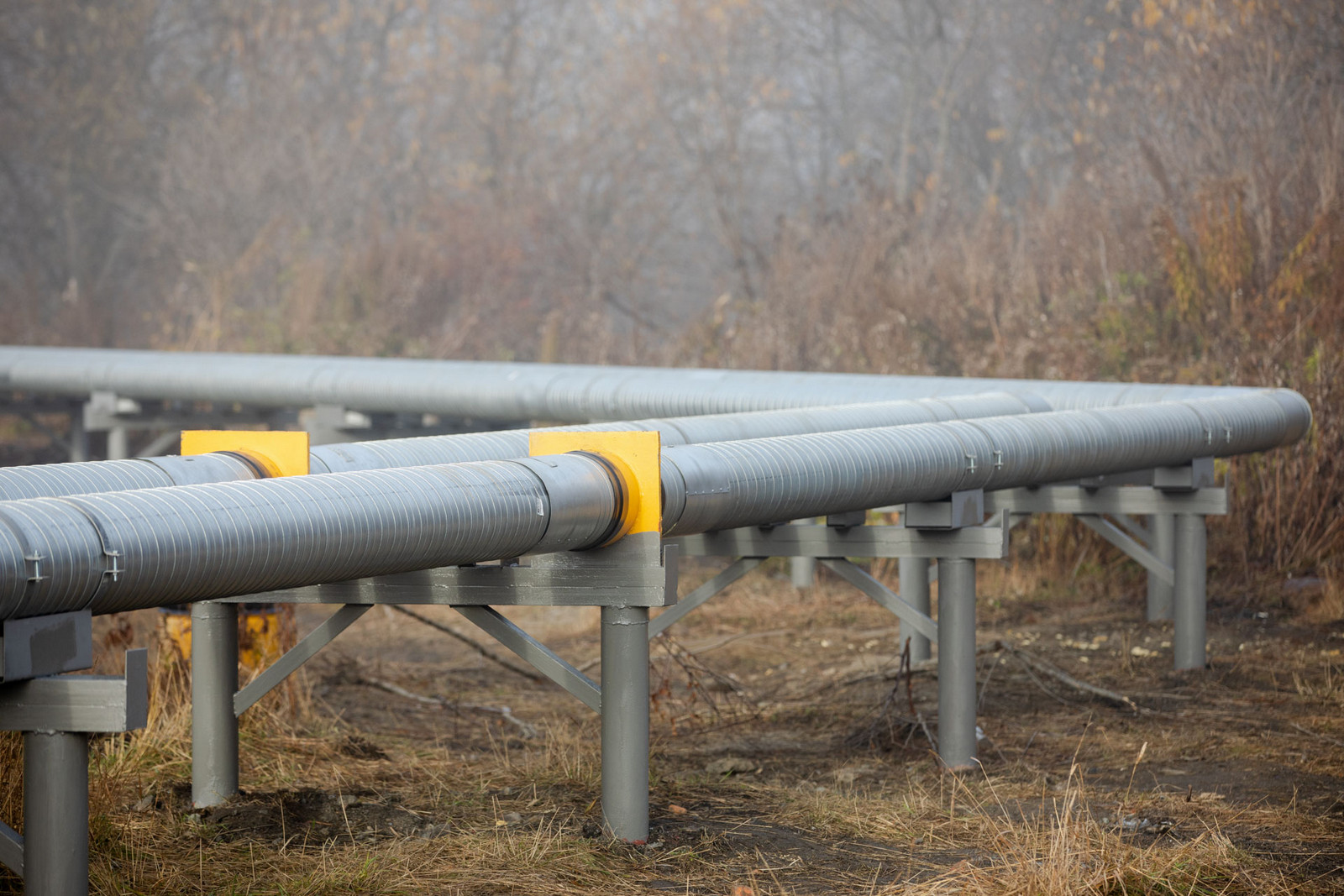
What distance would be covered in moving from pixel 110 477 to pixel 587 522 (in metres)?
1.32

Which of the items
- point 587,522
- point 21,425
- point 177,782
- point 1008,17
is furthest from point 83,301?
point 587,522

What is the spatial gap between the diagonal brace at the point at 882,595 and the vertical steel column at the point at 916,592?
1703mm

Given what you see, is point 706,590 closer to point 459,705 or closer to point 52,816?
point 459,705

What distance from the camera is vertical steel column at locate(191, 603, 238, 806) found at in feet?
16.9

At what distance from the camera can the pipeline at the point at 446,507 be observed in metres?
3.11

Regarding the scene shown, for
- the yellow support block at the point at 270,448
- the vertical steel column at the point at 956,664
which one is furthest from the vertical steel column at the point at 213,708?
the vertical steel column at the point at 956,664

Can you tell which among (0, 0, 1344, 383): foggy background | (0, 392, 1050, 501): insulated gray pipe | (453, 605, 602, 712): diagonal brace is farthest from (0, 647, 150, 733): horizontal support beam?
(0, 0, 1344, 383): foggy background

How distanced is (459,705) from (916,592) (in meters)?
2.38

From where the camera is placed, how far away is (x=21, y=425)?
1778cm

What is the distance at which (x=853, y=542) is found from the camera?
5.75 m

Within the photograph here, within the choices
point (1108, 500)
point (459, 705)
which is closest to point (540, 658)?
point (459, 705)

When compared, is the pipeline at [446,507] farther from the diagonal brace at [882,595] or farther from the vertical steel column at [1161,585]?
the vertical steel column at [1161,585]

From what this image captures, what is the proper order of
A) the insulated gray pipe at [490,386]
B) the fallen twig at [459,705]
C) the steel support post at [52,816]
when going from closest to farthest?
1. the steel support post at [52,816]
2. the fallen twig at [459,705]
3. the insulated gray pipe at [490,386]

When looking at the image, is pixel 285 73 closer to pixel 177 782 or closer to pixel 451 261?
pixel 451 261
